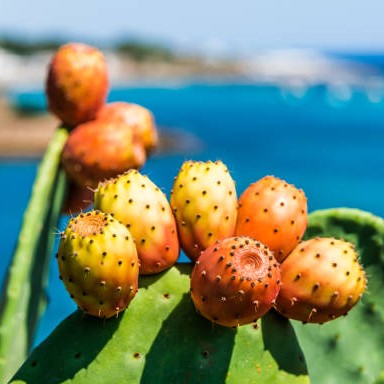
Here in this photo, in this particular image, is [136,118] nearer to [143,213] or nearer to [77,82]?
[77,82]

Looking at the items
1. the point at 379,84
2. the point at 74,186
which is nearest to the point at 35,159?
the point at 74,186

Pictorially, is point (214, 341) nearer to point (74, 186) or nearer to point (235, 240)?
point (235, 240)

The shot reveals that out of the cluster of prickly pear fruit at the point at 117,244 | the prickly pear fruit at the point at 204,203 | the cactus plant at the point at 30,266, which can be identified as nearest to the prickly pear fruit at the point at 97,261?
the cluster of prickly pear fruit at the point at 117,244

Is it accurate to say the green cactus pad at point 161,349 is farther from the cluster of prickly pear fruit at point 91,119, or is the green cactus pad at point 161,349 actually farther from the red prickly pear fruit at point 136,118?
the red prickly pear fruit at point 136,118

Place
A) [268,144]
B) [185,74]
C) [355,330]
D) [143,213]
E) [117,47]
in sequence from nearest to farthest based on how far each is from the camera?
[143,213] < [355,330] < [268,144] < [185,74] < [117,47]

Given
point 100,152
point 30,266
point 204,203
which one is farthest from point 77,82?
point 204,203

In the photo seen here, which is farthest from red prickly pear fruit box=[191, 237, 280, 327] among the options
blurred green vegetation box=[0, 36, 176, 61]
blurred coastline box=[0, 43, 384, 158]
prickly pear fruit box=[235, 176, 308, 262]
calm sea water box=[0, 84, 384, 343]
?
blurred green vegetation box=[0, 36, 176, 61]
